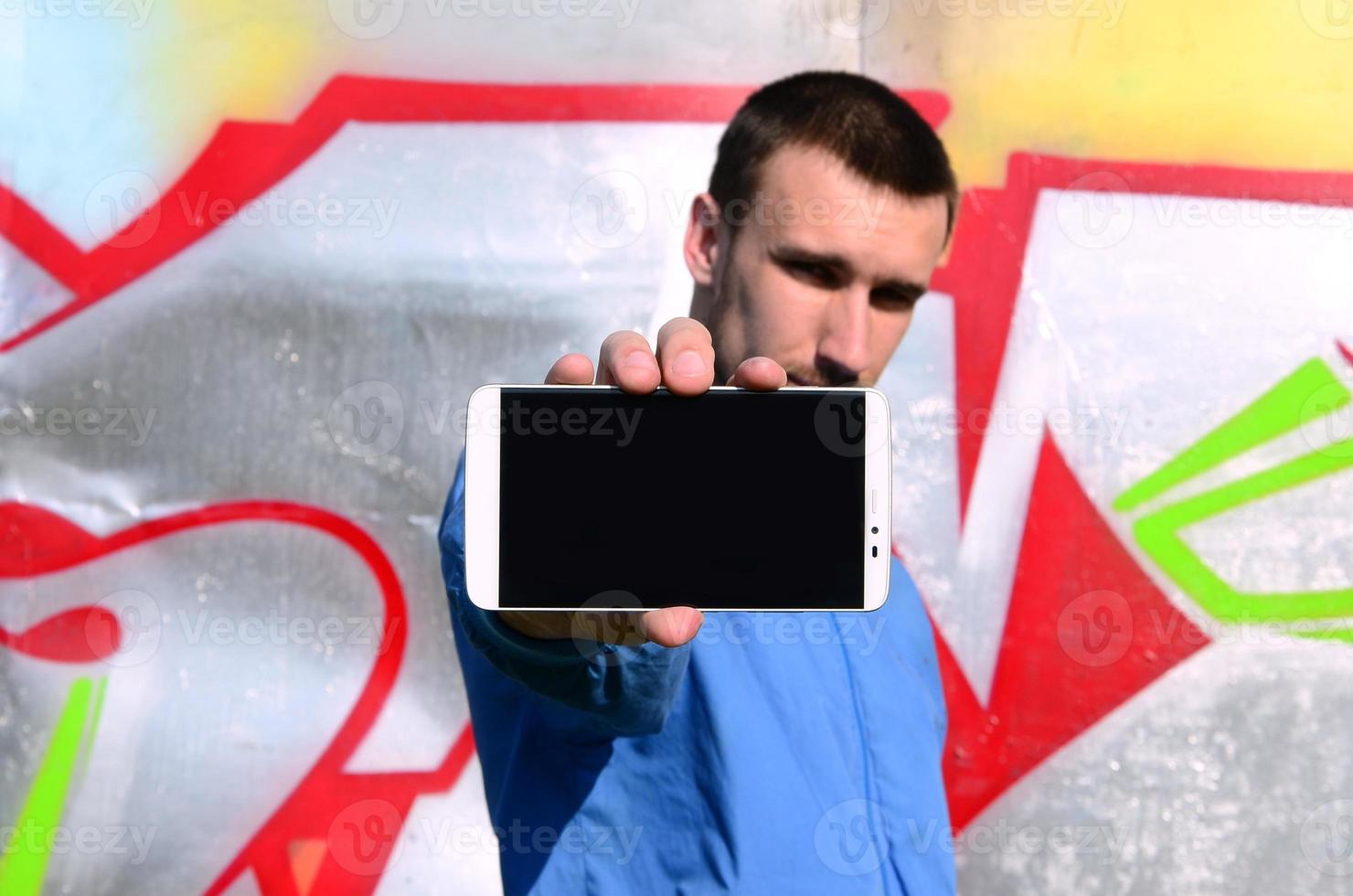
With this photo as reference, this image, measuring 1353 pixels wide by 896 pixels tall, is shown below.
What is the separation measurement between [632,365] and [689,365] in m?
0.04

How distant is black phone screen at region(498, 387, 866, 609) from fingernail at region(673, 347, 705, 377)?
48 mm

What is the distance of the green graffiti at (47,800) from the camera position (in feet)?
5.69

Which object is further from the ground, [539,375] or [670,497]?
[670,497]

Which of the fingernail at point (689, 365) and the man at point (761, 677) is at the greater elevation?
the fingernail at point (689, 365)

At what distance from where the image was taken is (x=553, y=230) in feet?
6.00

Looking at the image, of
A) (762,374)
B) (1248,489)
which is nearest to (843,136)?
(762,374)

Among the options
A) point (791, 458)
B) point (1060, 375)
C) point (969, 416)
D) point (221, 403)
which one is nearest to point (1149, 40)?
point (1060, 375)

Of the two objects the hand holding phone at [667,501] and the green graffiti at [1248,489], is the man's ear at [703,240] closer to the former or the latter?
the hand holding phone at [667,501]

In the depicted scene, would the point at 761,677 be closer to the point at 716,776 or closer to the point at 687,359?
the point at 716,776

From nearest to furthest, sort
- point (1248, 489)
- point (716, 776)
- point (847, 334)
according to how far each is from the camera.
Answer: point (716, 776) → point (847, 334) → point (1248, 489)

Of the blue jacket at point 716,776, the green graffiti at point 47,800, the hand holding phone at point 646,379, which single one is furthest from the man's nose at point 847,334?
the green graffiti at point 47,800

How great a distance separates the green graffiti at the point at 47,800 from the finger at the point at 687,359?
134cm

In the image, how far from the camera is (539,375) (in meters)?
1.82

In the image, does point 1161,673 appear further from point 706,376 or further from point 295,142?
point 295,142
